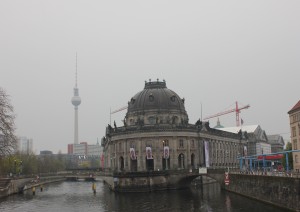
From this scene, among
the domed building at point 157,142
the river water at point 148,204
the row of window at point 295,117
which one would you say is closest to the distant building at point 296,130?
the row of window at point 295,117

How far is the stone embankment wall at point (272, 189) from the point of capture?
170ft

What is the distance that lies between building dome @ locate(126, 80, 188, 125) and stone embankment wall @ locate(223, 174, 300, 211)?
47.9 m

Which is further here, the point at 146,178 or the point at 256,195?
the point at 146,178

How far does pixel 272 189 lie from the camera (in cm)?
6034

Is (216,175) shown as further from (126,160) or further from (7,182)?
(7,182)

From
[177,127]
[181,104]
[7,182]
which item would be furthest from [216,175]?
[7,182]

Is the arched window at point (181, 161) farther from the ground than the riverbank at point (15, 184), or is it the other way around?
the arched window at point (181, 161)

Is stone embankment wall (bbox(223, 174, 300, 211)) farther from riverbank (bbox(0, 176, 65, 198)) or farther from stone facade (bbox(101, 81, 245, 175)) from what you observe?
riverbank (bbox(0, 176, 65, 198))

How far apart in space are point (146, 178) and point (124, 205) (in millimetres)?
27249

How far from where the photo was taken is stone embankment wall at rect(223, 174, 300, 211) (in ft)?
170

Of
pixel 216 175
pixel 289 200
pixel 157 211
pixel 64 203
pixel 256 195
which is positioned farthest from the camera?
pixel 216 175

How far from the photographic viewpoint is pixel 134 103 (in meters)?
132

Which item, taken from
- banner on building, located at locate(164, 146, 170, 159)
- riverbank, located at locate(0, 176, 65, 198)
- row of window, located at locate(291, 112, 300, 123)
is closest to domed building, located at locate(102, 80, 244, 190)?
banner on building, located at locate(164, 146, 170, 159)

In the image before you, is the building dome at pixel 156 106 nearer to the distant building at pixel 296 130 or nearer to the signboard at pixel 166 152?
the signboard at pixel 166 152
